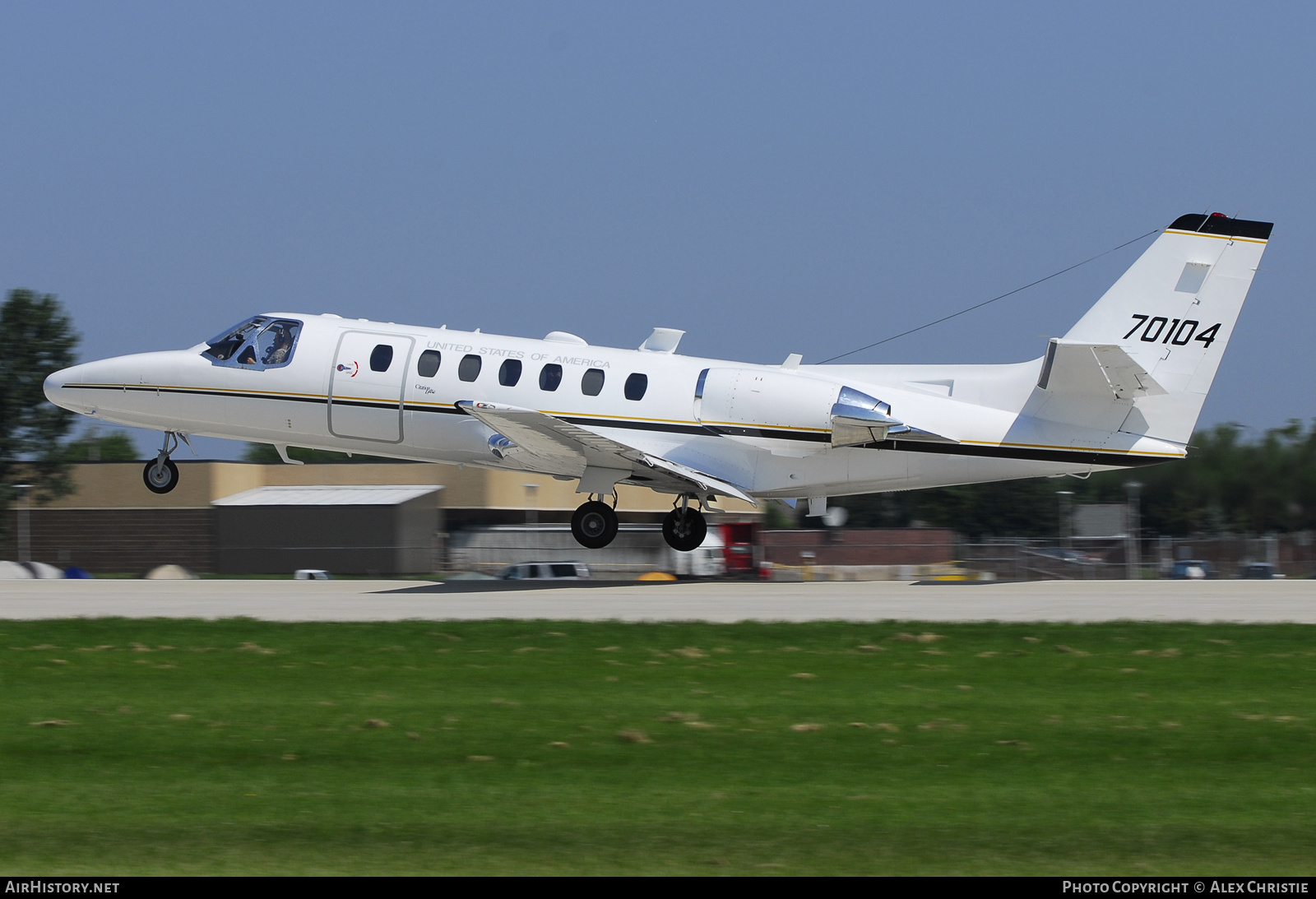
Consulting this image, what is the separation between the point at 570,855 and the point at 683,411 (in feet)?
52.3

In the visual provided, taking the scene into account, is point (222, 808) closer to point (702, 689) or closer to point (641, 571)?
point (702, 689)

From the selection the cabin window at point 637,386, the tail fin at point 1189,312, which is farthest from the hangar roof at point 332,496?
the tail fin at point 1189,312

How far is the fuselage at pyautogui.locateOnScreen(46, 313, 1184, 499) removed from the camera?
73.7ft

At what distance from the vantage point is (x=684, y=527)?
2484 cm

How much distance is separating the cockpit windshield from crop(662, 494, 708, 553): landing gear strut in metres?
7.67

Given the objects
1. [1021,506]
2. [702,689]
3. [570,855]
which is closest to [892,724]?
[702,689]

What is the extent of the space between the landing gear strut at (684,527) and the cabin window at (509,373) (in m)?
3.93

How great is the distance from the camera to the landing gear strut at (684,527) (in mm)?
24734

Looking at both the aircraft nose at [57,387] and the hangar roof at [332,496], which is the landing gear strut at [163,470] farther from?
the hangar roof at [332,496]

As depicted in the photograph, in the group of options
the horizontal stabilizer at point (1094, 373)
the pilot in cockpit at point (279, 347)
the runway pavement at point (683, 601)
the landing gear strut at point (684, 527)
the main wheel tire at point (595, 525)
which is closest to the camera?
the runway pavement at point (683, 601)

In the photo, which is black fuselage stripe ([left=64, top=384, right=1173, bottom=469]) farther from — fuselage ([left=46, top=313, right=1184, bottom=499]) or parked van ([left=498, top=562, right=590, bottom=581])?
parked van ([left=498, top=562, right=590, bottom=581])

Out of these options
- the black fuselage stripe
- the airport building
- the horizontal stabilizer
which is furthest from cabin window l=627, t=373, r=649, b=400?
the airport building

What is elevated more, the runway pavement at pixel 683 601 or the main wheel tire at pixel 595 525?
the main wheel tire at pixel 595 525

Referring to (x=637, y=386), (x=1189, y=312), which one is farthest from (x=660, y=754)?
(x=1189, y=312)
